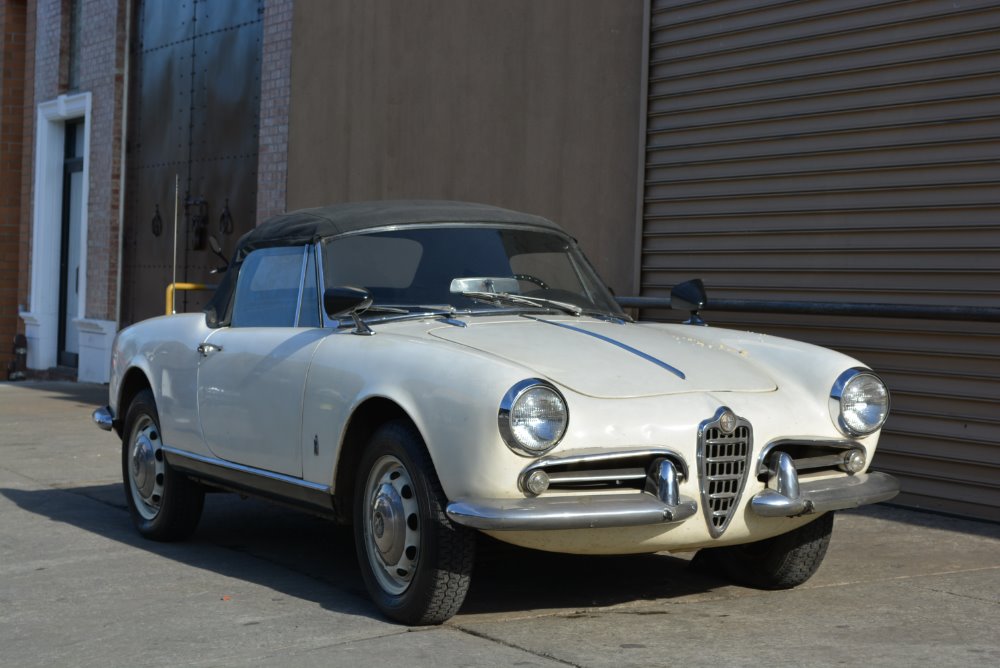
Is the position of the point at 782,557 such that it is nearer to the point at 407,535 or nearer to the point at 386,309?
the point at 407,535

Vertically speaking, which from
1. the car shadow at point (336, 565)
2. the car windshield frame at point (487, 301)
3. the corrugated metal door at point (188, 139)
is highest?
the corrugated metal door at point (188, 139)

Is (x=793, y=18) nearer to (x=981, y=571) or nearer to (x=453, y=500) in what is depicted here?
(x=981, y=571)

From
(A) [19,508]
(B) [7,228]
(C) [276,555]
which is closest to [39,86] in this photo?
(B) [7,228]

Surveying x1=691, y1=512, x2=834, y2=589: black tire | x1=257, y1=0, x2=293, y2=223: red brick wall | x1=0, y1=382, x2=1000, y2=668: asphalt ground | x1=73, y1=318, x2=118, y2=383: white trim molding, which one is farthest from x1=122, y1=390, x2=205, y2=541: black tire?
x1=73, y1=318, x2=118, y2=383: white trim molding

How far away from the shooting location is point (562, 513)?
444 cm

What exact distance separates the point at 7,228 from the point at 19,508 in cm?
1305

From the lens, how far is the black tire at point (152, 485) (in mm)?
6551

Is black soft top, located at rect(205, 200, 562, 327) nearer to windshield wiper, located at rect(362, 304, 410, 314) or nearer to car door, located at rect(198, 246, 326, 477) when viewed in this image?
car door, located at rect(198, 246, 326, 477)

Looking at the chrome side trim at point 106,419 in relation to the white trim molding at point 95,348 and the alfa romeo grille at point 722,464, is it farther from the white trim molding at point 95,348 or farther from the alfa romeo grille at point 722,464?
Answer: the white trim molding at point 95,348

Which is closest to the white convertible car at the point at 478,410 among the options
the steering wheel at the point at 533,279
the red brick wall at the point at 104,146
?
the steering wheel at the point at 533,279

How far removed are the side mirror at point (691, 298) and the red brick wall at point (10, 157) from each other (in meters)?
15.2

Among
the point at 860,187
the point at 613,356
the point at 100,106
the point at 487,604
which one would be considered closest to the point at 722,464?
the point at 613,356

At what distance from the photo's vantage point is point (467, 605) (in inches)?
203

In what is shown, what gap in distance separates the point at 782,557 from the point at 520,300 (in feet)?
4.88
